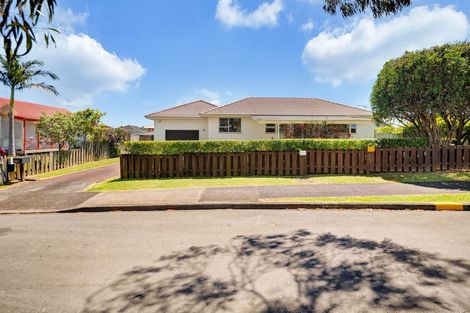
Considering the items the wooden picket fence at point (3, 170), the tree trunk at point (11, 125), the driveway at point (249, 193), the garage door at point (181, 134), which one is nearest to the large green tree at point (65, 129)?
the tree trunk at point (11, 125)

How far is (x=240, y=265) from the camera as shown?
4.11m

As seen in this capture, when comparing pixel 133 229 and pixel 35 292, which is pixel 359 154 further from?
pixel 35 292

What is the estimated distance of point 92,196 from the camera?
9430 millimetres

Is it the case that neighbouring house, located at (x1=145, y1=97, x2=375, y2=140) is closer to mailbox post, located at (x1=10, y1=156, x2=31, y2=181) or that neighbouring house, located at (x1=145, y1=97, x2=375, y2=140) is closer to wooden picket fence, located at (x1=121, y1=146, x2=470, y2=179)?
wooden picket fence, located at (x1=121, y1=146, x2=470, y2=179)

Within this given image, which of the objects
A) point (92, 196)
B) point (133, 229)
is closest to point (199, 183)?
point (92, 196)

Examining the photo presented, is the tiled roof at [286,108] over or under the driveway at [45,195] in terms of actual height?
over

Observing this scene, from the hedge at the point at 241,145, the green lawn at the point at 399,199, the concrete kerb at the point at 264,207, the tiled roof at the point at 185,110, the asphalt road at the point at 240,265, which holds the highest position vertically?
the tiled roof at the point at 185,110

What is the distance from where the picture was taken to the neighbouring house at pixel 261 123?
72.0ft

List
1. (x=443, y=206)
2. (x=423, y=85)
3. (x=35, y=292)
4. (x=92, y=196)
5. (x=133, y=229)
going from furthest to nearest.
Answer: (x=423, y=85)
(x=92, y=196)
(x=443, y=206)
(x=133, y=229)
(x=35, y=292)

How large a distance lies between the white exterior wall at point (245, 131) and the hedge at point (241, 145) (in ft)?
32.9

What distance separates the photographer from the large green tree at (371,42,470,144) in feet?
39.3

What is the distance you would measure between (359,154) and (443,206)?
5800 mm

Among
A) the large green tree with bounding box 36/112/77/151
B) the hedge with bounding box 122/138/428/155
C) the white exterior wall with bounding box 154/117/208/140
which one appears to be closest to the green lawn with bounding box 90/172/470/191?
the hedge with bounding box 122/138/428/155

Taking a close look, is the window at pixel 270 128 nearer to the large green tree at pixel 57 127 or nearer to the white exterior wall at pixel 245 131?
the white exterior wall at pixel 245 131
